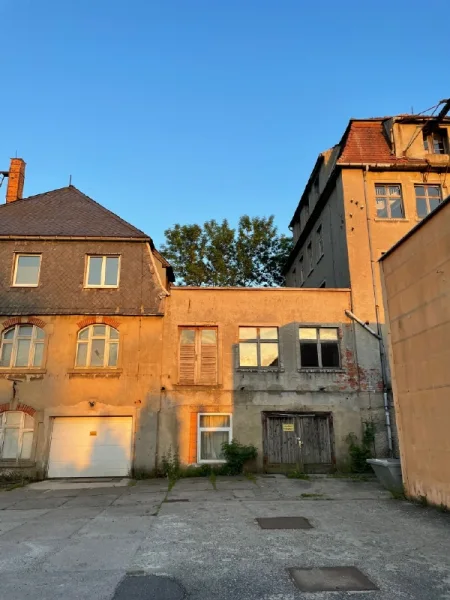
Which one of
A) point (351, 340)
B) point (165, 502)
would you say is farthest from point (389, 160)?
point (165, 502)

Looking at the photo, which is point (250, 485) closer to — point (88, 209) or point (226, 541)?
point (226, 541)

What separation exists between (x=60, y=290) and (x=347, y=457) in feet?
39.2

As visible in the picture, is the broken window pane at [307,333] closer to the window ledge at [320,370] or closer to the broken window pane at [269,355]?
the broken window pane at [269,355]

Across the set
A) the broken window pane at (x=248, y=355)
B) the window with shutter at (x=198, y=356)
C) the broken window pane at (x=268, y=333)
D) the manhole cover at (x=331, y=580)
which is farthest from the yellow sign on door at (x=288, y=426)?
the manhole cover at (x=331, y=580)

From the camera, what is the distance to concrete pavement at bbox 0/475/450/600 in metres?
4.80

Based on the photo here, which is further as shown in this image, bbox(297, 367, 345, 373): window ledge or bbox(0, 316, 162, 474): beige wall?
bbox(297, 367, 345, 373): window ledge

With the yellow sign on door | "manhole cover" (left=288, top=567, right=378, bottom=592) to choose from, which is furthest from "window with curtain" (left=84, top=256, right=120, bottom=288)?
"manhole cover" (left=288, top=567, right=378, bottom=592)

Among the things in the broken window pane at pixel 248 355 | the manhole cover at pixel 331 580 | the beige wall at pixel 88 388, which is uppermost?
the broken window pane at pixel 248 355

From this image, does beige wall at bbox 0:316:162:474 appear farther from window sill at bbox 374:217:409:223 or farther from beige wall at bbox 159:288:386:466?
window sill at bbox 374:217:409:223

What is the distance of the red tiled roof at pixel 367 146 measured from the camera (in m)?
18.2

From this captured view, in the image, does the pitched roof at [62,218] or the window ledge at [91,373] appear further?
the pitched roof at [62,218]

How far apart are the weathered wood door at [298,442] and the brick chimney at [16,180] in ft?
49.3

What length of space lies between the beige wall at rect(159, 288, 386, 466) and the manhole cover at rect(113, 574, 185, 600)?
1013 centimetres

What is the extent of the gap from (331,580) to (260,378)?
10734 millimetres
